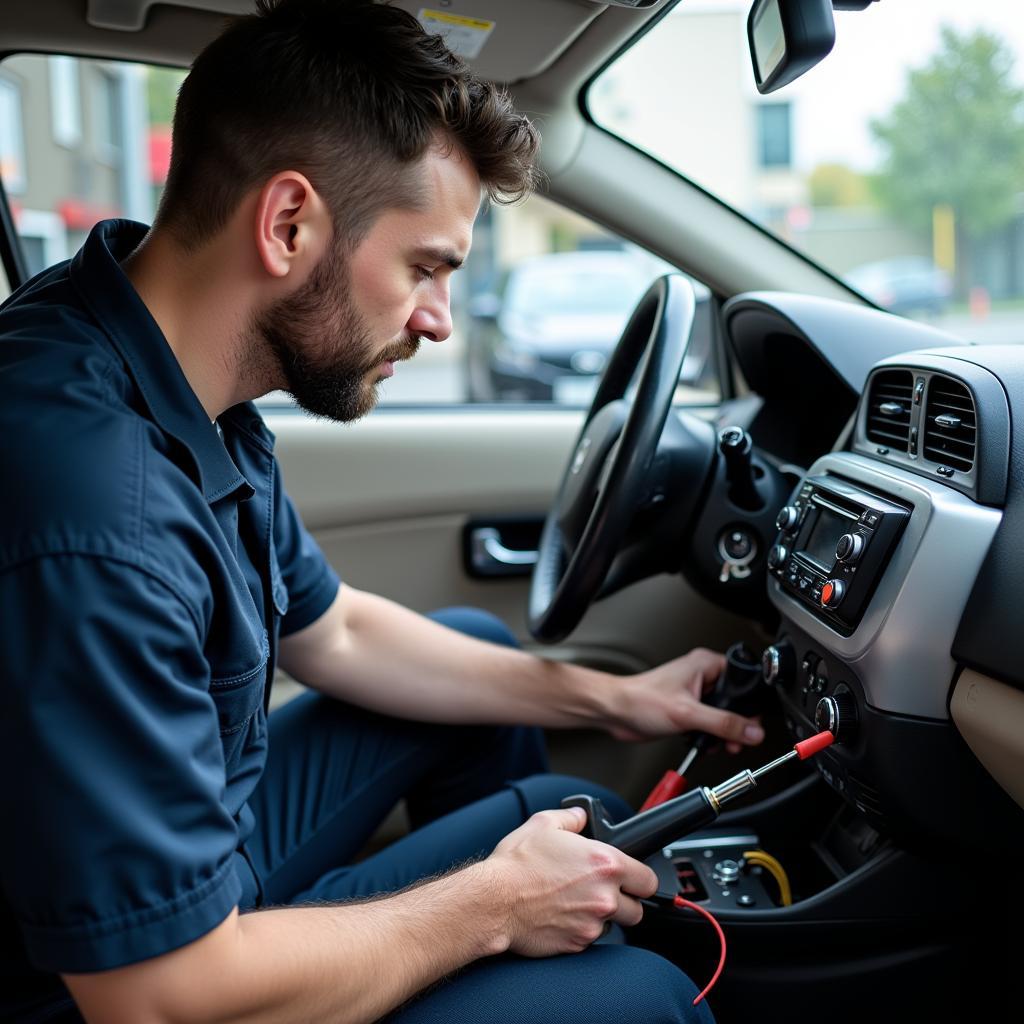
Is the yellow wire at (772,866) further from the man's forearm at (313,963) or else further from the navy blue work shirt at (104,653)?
the navy blue work shirt at (104,653)

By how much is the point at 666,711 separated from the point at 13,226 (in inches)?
55.7

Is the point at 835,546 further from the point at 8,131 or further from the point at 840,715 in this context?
the point at 8,131

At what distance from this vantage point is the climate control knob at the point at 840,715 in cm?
114

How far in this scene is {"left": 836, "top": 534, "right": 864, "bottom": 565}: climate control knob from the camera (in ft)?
3.71

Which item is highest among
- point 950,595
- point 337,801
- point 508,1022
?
point 950,595

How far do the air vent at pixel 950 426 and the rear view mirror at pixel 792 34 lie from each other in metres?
0.35

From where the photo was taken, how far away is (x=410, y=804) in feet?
5.32

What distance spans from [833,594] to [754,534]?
36cm

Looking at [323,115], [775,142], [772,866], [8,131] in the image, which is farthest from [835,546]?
[775,142]

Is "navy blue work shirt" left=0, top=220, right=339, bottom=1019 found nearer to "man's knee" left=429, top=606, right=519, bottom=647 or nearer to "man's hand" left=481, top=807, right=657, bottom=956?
"man's hand" left=481, top=807, right=657, bottom=956

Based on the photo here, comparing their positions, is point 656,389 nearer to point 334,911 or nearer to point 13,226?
point 334,911

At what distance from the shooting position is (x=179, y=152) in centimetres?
104

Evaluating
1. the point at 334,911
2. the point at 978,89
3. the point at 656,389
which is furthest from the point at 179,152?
the point at 978,89

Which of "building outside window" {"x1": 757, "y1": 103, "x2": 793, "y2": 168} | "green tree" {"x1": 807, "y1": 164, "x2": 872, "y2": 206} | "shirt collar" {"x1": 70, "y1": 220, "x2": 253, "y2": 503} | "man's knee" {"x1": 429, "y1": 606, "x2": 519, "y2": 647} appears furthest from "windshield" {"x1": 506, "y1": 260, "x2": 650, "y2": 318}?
"green tree" {"x1": 807, "y1": 164, "x2": 872, "y2": 206}
